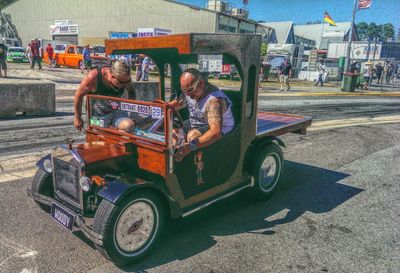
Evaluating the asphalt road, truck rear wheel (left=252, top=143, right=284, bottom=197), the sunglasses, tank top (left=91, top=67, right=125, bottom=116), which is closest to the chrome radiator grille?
the asphalt road

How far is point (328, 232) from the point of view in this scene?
4.12 metres

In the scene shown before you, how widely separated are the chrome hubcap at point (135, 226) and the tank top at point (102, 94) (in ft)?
4.35

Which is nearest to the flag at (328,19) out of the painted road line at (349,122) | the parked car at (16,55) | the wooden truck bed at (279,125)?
the painted road line at (349,122)

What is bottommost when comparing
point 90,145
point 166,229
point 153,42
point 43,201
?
point 166,229

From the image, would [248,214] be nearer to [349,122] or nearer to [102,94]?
[102,94]

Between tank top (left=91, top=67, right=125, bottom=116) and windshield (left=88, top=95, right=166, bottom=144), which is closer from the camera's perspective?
windshield (left=88, top=95, right=166, bottom=144)

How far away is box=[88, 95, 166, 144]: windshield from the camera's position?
348 centimetres

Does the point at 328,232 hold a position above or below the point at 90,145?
below

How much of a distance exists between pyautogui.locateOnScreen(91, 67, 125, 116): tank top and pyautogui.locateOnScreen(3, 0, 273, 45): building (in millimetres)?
34440

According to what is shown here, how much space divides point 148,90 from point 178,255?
32.7 feet

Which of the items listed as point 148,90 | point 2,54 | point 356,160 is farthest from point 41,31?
point 356,160

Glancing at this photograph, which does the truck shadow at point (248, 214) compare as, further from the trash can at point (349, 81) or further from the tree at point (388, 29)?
the tree at point (388, 29)

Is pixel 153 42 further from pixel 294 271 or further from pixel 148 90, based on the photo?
pixel 148 90

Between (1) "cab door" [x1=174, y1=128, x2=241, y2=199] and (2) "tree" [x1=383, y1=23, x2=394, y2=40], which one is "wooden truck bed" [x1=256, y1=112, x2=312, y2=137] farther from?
(2) "tree" [x1=383, y1=23, x2=394, y2=40]
